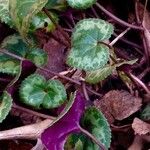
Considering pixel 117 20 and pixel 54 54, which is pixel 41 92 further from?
pixel 117 20

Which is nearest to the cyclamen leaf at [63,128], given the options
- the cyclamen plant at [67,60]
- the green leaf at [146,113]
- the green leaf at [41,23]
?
the cyclamen plant at [67,60]

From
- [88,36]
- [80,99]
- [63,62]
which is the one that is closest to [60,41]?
[63,62]

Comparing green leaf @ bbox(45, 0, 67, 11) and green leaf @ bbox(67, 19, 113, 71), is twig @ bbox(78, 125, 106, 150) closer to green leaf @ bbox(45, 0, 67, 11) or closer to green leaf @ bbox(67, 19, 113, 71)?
green leaf @ bbox(67, 19, 113, 71)

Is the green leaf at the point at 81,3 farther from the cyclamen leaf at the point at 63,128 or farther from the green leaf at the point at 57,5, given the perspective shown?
the cyclamen leaf at the point at 63,128

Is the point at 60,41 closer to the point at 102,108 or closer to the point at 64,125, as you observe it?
the point at 102,108

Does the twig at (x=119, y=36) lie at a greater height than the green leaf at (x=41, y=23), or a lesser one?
lesser
